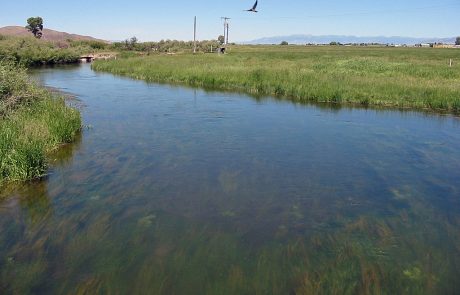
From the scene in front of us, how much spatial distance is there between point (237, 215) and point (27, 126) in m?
7.24

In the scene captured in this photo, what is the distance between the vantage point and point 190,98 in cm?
2534

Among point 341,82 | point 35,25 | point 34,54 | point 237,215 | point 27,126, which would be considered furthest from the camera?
point 35,25

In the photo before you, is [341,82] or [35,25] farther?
[35,25]

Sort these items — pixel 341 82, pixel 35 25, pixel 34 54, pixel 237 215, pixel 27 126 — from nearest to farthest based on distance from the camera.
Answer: pixel 237 215, pixel 27 126, pixel 341 82, pixel 34 54, pixel 35 25

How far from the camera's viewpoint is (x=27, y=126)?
468 inches

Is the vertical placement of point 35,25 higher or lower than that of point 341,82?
higher

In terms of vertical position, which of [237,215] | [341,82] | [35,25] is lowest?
[237,215]

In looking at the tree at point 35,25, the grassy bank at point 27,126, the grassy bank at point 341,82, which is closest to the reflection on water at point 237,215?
the grassy bank at point 27,126

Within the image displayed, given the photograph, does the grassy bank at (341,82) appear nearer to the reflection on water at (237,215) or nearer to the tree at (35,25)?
the reflection on water at (237,215)

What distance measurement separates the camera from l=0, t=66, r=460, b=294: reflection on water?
20.9 ft

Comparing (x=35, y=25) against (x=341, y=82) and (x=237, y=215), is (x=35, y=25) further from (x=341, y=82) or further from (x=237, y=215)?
(x=237, y=215)

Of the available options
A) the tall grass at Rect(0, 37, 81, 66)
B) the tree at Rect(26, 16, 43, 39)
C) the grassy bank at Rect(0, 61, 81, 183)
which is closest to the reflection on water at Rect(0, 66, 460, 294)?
the grassy bank at Rect(0, 61, 81, 183)

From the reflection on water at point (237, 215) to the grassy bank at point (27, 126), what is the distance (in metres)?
0.45

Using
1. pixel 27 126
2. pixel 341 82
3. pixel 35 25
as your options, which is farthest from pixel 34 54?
pixel 35 25
